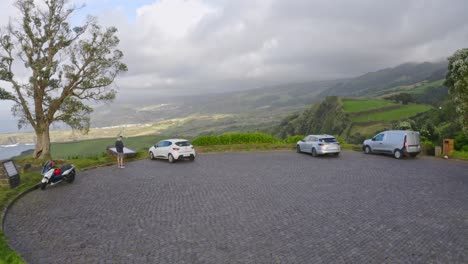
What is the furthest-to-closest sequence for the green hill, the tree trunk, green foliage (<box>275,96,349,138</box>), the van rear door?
green foliage (<box>275,96,349,138</box>) → the green hill → the tree trunk → the van rear door

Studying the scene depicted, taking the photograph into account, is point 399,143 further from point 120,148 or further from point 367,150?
point 120,148

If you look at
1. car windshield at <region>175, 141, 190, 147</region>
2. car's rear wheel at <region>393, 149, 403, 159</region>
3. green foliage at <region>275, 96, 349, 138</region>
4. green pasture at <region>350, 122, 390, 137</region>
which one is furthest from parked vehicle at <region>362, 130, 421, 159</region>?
green foliage at <region>275, 96, 349, 138</region>

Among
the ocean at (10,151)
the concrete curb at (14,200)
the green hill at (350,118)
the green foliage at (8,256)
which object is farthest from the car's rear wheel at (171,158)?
the green hill at (350,118)

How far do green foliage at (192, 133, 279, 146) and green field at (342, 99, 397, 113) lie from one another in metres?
86.5

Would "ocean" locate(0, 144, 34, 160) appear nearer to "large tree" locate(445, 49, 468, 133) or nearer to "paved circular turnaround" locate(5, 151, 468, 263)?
"paved circular turnaround" locate(5, 151, 468, 263)

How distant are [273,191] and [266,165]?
24.1 ft

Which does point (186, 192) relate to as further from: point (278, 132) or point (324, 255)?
point (278, 132)

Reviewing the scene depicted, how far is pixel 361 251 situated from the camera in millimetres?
7609

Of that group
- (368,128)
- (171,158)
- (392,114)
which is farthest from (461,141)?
(392,114)

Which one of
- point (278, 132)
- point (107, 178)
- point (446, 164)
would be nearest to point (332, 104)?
point (278, 132)

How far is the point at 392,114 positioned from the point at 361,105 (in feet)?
52.0

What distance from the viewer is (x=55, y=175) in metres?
15.6

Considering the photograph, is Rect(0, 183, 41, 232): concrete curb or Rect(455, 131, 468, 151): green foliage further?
Rect(455, 131, 468, 151): green foliage

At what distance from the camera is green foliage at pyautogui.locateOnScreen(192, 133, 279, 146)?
31.2 meters
